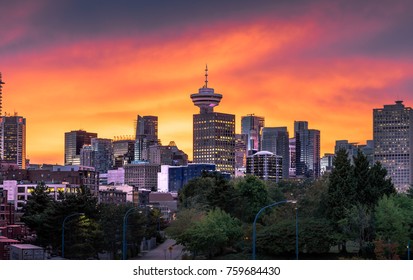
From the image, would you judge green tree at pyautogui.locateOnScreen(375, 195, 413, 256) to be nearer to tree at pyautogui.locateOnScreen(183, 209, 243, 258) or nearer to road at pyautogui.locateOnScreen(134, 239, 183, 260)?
tree at pyautogui.locateOnScreen(183, 209, 243, 258)

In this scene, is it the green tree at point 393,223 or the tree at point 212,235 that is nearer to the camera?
the green tree at point 393,223

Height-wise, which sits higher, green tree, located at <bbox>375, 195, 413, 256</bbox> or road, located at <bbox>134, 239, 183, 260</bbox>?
green tree, located at <bbox>375, 195, 413, 256</bbox>

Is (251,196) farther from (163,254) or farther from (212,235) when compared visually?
(212,235)

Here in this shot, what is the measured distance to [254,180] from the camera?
16512 cm

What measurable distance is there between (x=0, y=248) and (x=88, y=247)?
13692 mm

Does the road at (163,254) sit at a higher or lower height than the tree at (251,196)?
lower

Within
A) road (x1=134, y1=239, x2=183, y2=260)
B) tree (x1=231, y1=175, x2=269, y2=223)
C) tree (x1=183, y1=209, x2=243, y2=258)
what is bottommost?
road (x1=134, y1=239, x2=183, y2=260)

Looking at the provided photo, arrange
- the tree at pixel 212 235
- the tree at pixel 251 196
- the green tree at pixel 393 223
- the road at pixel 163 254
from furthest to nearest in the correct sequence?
the tree at pixel 251 196 → the road at pixel 163 254 → the tree at pixel 212 235 → the green tree at pixel 393 223

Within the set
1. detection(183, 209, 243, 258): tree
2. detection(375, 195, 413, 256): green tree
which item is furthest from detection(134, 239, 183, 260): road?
detection(375, 195, 413, 256): green tree

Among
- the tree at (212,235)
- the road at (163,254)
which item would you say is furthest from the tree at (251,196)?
the tree at (212,235)

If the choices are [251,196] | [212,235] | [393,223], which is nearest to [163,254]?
[212,235]

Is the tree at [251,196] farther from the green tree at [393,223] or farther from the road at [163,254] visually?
the green tree at [393,223]
